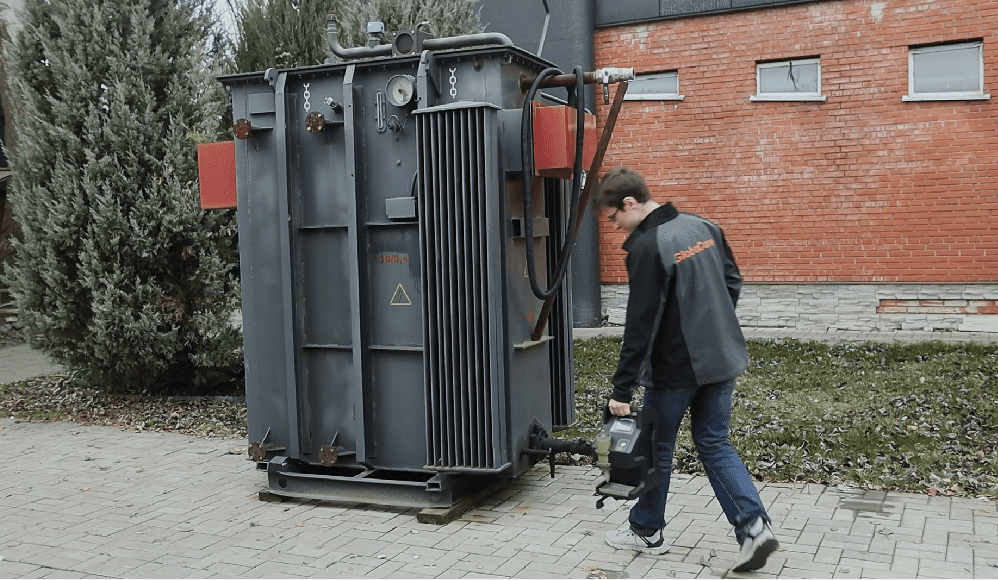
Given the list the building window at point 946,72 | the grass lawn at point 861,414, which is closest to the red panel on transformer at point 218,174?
the grass lawn at point 861,414

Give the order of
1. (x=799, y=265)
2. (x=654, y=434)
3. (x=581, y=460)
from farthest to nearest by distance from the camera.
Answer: (x=799, y=265) → (x=581, y=460) → (x=654, y=434)

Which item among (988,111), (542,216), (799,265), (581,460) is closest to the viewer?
(542,216)

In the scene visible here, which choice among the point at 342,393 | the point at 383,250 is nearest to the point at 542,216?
the point at 383,250

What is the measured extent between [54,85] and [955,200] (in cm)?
1084

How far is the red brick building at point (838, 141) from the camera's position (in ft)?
40.6

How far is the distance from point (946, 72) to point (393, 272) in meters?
9.75

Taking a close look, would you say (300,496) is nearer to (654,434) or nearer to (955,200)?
(654,434)

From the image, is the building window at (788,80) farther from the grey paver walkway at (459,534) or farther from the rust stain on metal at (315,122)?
the rust stain on metal at (315,122)

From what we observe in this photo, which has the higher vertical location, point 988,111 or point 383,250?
point 988,111

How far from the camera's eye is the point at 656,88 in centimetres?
1400

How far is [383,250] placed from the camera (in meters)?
5.79

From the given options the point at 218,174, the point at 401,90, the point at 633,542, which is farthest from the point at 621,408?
the point at 218,174

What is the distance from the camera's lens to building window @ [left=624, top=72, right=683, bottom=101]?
13.8 m

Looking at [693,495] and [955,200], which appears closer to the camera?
[693,495]
